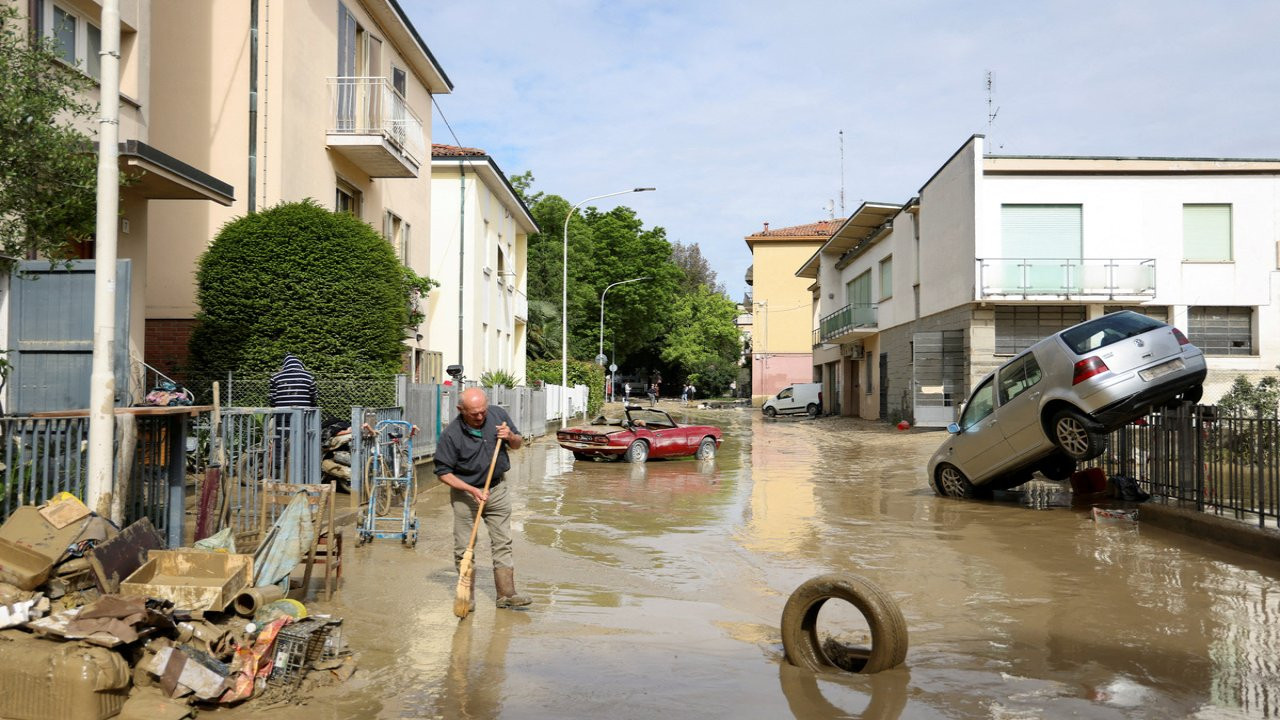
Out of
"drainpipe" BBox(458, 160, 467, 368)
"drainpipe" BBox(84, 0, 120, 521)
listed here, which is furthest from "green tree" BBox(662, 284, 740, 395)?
"drainpipe" BBox(84, 0, 120, 521)

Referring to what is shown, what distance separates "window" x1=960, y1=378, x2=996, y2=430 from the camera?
537 inches

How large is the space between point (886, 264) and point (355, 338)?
2836 centimetres

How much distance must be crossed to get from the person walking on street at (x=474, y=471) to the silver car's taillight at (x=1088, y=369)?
25.2 feet

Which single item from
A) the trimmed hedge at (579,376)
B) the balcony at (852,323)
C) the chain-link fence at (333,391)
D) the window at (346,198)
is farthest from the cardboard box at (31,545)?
the balcony at (852,323)

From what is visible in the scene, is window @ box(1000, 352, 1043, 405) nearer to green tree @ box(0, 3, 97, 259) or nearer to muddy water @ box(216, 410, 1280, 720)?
muddy water @ box(216, 410, 1280, 720)

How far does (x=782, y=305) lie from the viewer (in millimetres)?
68125

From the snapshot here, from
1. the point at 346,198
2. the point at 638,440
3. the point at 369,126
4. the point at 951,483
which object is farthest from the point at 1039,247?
the point at 346,198

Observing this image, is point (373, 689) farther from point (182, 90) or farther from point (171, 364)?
point (182, 90)

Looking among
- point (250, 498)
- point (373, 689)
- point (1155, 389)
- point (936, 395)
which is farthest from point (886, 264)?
point (373, 689)

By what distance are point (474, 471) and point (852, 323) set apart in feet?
115

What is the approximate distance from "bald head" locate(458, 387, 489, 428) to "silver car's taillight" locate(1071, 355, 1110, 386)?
25.8ft

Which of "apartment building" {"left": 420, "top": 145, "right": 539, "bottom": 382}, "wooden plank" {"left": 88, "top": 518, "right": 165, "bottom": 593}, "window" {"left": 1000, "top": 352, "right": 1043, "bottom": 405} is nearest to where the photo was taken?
"wooden plank" {"left": 88, "top": 518, "right": 165, "bottom": 593}

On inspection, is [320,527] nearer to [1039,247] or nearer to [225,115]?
[225,115]

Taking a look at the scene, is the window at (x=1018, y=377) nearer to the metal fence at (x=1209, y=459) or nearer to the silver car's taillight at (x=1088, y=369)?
the silver car's taillight at (x=1088, y=369)
